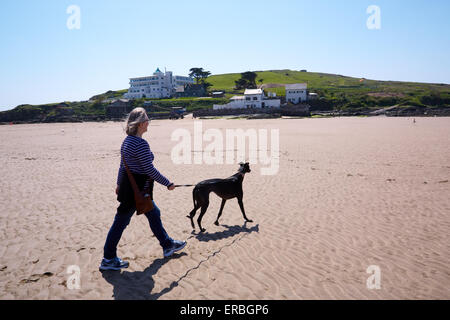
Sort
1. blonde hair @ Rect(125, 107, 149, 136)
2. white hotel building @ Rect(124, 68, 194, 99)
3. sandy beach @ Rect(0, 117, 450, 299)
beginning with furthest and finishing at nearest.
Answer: white hotel building @ Rect(124, 68, 194, 99) → blonde hair @ Rect(125, 107, 149, 136) → sandy beach @ Rect(0, 117, 450, 299)

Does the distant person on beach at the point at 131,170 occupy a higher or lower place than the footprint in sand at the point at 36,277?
higher

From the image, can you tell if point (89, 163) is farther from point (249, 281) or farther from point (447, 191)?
point (447, 191)

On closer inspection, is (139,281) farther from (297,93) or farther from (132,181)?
(297,93)

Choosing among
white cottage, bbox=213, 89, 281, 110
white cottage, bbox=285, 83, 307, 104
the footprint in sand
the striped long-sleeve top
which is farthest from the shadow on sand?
white cottage, bbox=285, 83, 307, 104

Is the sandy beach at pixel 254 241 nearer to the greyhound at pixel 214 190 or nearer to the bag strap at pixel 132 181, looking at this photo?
the greyhound at pixel 214 190

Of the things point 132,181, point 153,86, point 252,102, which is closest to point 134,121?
point 132,181

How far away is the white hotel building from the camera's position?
119625 millimetres

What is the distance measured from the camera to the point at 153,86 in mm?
119875

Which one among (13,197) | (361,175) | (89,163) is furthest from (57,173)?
(361,175)

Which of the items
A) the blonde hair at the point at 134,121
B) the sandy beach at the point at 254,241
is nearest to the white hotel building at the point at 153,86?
the sandy beach at the point at 254,241

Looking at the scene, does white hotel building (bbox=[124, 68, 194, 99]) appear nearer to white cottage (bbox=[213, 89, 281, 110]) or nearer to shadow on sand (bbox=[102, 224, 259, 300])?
white cottage (bbox=[213, 89, 281, 110])

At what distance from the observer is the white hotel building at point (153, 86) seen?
119625 mm

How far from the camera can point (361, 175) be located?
12773 mm

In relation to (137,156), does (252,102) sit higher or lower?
higher
